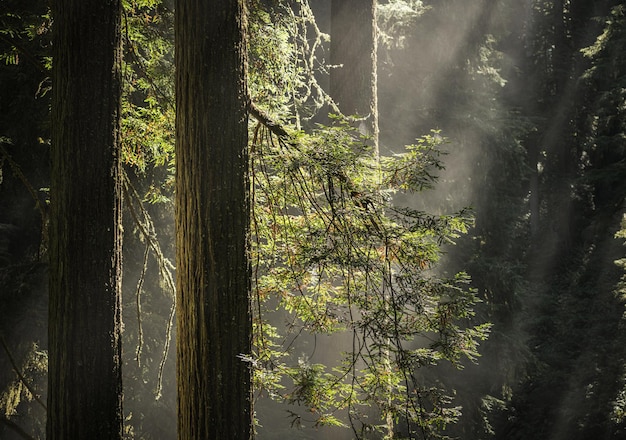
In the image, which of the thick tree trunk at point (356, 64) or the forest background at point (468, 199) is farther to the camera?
the forest background at point (468, 199)

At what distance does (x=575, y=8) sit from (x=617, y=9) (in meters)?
7.54

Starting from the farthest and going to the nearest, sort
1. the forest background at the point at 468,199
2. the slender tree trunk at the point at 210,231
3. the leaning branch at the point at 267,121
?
the forest background at the point at 468,199
the leaning branch at the point at 267,121
the slender tree trunk at the point at 210,231

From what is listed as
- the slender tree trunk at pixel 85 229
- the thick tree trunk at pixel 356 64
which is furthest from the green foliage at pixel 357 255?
the thick tree trunk at pixel 356 64

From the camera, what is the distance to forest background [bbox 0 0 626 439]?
6602mm

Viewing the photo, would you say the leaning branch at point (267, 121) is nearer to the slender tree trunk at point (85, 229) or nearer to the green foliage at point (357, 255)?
the green foliage at point (357, 255)

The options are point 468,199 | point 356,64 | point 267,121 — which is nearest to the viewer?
point 267,121

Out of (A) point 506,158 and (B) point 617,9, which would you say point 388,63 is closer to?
(A) point 506,158

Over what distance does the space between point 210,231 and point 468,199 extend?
11.9m

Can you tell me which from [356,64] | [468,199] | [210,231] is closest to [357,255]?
[210,231]

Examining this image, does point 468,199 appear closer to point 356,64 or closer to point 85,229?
point 356,64

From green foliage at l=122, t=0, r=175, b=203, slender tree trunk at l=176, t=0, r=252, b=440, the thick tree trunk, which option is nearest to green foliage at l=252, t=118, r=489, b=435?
slender tree trunk at l=176, t=0, r=252, b=440

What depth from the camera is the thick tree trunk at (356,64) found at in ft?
20.5

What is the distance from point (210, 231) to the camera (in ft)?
13.3

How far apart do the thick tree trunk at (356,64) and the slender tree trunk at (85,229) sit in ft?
7.71
